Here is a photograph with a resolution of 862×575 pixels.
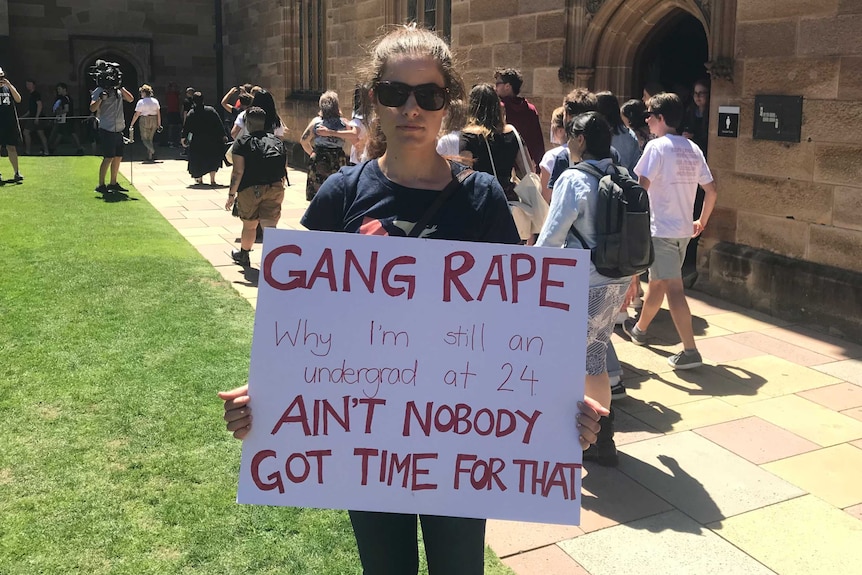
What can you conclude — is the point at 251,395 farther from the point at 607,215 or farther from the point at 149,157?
the point at 149,157

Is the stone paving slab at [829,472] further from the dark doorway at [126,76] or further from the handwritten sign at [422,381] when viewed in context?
the dark doorway at [126,76]

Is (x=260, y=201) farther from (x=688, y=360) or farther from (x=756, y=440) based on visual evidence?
(x=756, y=440)

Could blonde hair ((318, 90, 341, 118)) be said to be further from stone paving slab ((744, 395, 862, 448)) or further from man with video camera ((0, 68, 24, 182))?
man with video camera ((0, 68, 24, 182))

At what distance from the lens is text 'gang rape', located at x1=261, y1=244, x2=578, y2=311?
6.49 feet

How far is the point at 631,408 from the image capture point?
493 cm

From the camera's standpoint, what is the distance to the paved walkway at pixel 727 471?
3.31 metres

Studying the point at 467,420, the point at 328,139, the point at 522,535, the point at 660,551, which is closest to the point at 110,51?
the point at 328,139

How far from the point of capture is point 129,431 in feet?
14.3

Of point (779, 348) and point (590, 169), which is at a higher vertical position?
point (590, 169)

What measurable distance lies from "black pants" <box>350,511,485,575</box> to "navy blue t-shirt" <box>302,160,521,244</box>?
737 millimetres

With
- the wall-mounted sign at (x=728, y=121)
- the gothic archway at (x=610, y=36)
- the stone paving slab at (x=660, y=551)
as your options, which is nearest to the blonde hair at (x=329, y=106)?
the gothic archway at (x=610, y=36)

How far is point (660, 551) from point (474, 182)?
1983 mm

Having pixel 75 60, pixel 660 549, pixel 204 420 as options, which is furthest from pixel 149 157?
pixel 660 549

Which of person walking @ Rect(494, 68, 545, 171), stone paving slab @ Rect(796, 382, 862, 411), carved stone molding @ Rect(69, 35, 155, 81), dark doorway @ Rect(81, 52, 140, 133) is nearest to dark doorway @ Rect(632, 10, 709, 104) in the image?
person walking @ Rect(494, 68, 545, 171)
